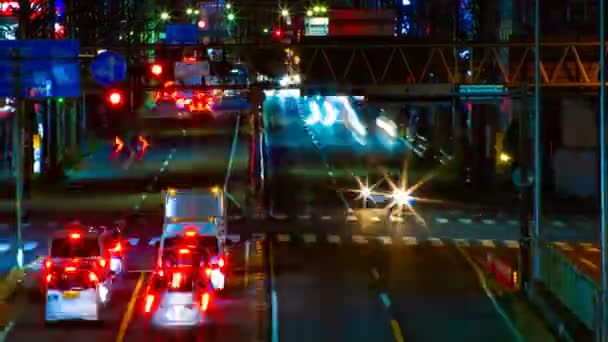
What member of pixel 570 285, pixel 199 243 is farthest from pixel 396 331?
pixel 199 243

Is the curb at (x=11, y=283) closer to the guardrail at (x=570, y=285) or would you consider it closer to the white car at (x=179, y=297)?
the white car at (x=179, y=297)

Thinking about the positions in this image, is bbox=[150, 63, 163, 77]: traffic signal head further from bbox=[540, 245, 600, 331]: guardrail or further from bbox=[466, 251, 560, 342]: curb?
bbox=[540, 245, 600, 331]: guardrail

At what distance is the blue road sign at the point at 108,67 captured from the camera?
3359cm

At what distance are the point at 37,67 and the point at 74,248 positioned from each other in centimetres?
895

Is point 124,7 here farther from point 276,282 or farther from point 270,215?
point 276,282

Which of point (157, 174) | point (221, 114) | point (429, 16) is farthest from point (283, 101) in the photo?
point (157, 174)

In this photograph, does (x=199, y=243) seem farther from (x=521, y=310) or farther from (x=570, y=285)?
(x=570, y=285)

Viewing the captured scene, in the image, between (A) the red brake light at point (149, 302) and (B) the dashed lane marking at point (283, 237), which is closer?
(A) the red brake light at point (149, 302)

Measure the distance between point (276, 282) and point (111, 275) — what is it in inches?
184

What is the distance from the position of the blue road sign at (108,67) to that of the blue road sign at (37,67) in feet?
2.20

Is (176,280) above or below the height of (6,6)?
below

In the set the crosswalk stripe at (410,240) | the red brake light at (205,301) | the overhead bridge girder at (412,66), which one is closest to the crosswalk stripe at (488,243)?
the crosswalk stripe at (410,240)

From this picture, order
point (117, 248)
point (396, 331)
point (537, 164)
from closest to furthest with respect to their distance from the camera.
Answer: point (396, 331), point (537, 164), point (117, 248)

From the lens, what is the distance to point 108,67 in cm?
3381
